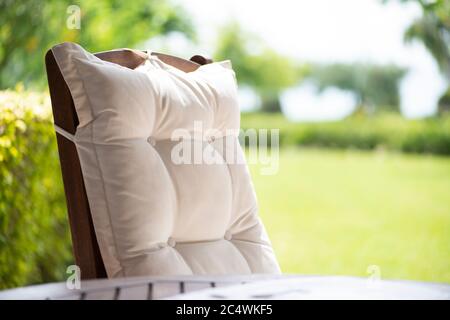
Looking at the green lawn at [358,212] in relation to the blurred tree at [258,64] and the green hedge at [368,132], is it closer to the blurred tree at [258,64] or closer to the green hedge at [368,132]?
the green hedge at [368,132]

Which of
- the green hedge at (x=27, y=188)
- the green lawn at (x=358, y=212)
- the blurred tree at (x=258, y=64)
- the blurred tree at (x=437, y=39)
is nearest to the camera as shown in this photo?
the green hedge at (x=27, y=188)

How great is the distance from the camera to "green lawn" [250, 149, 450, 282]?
4914 millimetres

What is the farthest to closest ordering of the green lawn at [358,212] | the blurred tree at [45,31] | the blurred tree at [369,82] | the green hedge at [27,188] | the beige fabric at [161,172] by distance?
1. the blurred tree at [369,82]
2. the green lawn at [358,212]
3. the blurred tree at [45,31]
4. the green hedge at [27,188]
5. the beige fabric at [161,172]

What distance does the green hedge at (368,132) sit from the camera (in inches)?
245

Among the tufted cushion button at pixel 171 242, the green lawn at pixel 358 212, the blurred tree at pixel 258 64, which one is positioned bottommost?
the green lawn at pixel 358 212

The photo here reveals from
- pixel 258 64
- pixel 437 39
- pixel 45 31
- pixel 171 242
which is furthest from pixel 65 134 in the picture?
pixel 258 64

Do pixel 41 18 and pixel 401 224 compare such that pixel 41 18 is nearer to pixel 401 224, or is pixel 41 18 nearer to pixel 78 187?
pixel 401 224

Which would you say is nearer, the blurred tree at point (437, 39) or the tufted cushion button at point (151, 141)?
the tufted cushion button at point (151, 141)

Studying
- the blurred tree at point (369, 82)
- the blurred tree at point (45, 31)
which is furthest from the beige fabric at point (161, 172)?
the blurred tree at point (369, 82)

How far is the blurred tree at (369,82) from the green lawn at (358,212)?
52cm

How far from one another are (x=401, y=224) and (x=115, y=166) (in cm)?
493

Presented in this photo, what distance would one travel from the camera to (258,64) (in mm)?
6867
